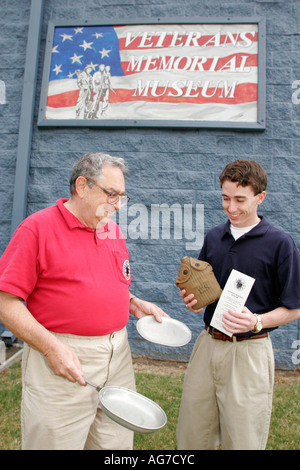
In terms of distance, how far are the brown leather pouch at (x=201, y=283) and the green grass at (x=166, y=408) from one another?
1173mm

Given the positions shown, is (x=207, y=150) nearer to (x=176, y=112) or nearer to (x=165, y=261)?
(x=176, y=112)

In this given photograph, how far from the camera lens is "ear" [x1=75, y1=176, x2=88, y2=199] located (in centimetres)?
172

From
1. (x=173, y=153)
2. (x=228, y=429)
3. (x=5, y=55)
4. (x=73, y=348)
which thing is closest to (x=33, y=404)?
(x=73, y=348)

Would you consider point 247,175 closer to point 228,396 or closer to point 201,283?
point 201,283

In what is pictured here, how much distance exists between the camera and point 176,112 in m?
3.65

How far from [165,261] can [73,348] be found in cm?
210

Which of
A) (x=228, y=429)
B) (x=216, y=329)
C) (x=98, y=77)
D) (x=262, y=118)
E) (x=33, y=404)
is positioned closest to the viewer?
(x=33, y=404)

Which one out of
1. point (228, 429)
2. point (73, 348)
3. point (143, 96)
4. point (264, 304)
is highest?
point (143, 96)

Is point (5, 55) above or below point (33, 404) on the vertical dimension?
above

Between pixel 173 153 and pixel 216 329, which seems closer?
pixel 216 329

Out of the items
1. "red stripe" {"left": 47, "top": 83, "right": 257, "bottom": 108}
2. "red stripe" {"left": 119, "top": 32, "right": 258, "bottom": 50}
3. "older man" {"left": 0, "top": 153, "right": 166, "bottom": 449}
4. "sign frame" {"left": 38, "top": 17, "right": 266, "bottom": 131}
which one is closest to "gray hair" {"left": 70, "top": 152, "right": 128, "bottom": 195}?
"older man" {"left": 0, "top": 153, "right": 166, "bottom": 449}

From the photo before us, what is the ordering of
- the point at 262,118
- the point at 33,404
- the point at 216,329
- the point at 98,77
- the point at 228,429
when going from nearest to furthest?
the point at 33,404
the point at 228,429
the point at 216,329
the point at 262,118
the point at 98,77

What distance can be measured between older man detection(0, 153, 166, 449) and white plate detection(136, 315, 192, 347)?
0.50 ft

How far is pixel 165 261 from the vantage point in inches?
143
